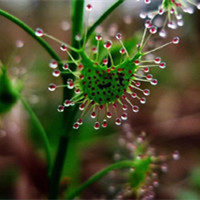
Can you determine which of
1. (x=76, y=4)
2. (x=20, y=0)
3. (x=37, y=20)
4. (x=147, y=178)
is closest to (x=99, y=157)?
(x=147, y=178)

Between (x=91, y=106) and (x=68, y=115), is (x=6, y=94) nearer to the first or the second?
(x=68, y=115)

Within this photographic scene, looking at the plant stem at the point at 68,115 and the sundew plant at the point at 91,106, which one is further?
the plant stem at the point at 68,115

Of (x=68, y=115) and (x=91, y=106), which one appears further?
(x=68, y=115)

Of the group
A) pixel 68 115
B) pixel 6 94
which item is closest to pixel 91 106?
pixel 68 115

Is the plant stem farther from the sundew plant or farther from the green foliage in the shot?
the green foliage

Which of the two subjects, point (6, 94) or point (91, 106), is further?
point (6, 94)

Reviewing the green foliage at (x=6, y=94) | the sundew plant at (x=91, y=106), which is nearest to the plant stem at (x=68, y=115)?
the sundew plant at (x=91, y=106)

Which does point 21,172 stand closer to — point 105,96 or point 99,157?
point 99,157

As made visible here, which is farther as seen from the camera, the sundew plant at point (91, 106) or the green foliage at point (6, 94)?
the green foliage at point (6, 94)

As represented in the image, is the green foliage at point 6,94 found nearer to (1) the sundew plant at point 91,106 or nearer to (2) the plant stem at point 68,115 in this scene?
(1) the sundew plant at point 91,106
